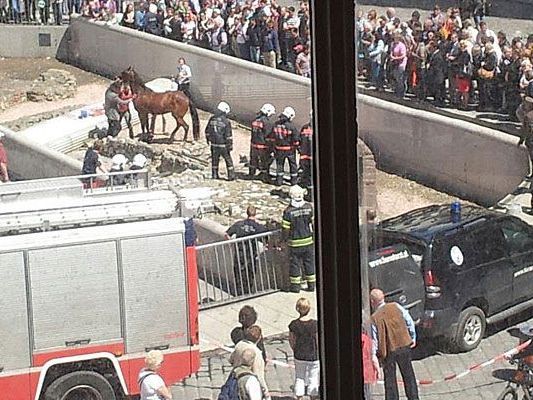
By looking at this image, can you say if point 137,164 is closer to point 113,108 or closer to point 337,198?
point 113,108

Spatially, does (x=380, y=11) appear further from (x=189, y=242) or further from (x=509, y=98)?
(x=189, y=242)

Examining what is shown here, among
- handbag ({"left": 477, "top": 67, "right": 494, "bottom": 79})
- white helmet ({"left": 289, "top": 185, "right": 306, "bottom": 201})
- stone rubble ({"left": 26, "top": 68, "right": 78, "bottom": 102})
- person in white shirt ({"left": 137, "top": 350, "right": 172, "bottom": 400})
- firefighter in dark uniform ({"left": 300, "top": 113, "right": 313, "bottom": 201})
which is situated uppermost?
stone rubble ({"left": 26, "top": 68, "right": 78, "bottom": 102})

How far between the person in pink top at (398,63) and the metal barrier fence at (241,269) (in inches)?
14.7

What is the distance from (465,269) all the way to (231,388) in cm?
52

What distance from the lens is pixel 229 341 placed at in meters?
2.10

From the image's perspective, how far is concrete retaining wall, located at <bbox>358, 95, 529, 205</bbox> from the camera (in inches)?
83.5

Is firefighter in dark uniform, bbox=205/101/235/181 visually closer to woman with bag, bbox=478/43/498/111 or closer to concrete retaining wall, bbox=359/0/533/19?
concrete retaining wall, bbox=359/0/533/19

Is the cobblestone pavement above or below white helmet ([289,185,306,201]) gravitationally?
below

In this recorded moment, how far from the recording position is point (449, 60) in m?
2.14

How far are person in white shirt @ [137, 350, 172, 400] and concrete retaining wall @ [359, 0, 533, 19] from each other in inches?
31.1

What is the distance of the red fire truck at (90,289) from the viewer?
1.97 m

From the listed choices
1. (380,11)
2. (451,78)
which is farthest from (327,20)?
(451,78)

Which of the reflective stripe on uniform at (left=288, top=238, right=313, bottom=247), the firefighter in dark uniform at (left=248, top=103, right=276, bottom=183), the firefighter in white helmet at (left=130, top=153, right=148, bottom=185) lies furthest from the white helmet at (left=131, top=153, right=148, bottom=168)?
the reflective stripe on uniform at (left=288, top=238, right=313, bottom=247)

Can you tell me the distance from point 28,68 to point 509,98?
3.06ft
